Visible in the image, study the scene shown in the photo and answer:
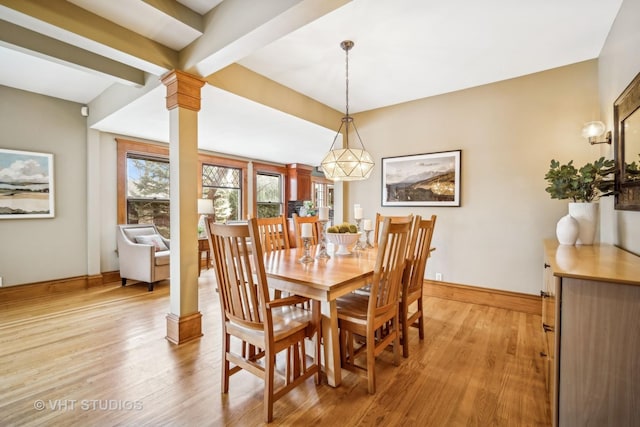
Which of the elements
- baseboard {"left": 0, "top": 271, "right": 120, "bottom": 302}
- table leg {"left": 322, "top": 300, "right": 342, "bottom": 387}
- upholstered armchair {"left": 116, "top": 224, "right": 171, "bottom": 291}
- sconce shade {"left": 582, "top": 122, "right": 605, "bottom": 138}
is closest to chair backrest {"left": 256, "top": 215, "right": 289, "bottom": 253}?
table leg {"left": 322, "top": 300, "right": 342, "bottom": 387}

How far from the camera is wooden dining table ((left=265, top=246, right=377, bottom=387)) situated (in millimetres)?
1671

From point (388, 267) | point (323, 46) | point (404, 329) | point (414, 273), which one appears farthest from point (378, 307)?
point (323, 46)

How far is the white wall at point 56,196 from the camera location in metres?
3.59

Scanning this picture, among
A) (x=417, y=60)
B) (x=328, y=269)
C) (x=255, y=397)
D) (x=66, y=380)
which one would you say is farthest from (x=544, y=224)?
(x=66, y=380)

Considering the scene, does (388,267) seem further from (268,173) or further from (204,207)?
(268,173)

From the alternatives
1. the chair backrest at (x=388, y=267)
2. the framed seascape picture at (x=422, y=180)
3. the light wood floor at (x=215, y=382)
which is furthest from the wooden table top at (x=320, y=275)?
the framed seascape picture at (x=422, y=180)

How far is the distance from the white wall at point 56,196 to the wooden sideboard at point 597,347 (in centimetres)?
536

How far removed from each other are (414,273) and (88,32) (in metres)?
2.97

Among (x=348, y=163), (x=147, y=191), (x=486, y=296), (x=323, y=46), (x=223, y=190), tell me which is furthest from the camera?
(x=223, y=190)

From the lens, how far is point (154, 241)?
438 cm

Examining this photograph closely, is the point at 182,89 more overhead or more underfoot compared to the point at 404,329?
more overhead

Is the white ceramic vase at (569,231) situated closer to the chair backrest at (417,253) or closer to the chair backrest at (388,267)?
the chair backrest at (417,253)

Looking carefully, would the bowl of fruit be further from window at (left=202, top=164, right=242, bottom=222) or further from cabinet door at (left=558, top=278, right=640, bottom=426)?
window at (left=202, top=164, right=242, bottom=222)

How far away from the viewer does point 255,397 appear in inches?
69.2
